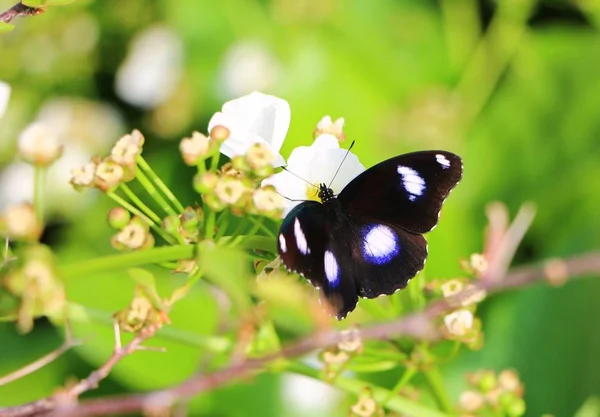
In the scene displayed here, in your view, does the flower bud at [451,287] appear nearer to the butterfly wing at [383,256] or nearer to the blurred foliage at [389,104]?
the butterfly wing at [383,256]

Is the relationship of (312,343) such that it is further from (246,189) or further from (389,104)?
(389,104)

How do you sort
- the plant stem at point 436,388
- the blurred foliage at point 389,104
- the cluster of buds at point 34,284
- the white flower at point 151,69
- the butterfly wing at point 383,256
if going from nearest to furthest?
the cluster of buds at point 34,284 → the butterfly wing at point 383,256 → the plant stem at point 436,388 → the blurred foliage at point 389,104 → the white flower at point 151,69

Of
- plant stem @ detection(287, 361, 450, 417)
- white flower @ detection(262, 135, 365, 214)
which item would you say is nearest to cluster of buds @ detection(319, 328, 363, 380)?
plant stem @ detection(287, 361, 450, 417)

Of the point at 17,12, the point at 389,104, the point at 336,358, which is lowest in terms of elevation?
the point at 389,104

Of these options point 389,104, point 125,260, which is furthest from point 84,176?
point 389,104

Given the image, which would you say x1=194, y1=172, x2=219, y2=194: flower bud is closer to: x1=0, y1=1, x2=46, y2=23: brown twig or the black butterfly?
the black butterfly

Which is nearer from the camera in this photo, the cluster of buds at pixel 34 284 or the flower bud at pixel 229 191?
the cluster of buds at pixel 34 284

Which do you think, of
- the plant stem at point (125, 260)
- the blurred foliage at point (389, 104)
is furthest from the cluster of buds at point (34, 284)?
the blurred foliage at point (389, 104)

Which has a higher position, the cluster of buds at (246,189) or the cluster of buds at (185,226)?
the cluster of buds at (246,189)
